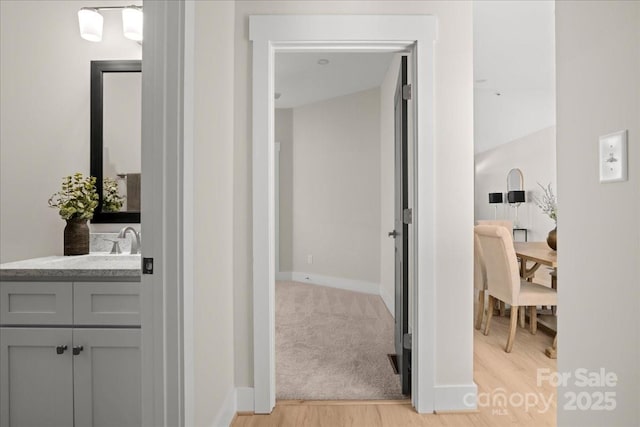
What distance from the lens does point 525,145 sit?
6.13 metres

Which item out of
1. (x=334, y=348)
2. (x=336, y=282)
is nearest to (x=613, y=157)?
(x=334, y=348)

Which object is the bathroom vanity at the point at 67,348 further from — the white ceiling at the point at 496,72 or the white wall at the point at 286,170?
the white wall at the point at 286,170

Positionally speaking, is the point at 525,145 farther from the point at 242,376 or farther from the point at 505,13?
the point at 242,376

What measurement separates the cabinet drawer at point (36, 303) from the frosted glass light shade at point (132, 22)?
144cm

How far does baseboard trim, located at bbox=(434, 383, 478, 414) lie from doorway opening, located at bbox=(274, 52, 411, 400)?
386mm

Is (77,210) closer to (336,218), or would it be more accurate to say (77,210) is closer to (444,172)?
(444,172)

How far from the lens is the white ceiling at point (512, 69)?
3.45 metres

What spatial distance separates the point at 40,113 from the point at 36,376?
142cm

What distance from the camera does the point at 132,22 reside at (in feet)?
7.13

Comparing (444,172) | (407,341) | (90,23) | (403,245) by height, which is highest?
(90,23)

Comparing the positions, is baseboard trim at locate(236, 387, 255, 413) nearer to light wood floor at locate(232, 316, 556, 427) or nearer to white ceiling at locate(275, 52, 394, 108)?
light wood floor at locate(232, 316, 556, 427)

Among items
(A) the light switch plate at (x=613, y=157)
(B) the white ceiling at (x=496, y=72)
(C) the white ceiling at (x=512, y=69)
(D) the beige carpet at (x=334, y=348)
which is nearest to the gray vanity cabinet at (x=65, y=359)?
(D) the beige carpet at (x=334, y=348)

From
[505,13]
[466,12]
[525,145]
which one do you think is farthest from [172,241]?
[525,145]

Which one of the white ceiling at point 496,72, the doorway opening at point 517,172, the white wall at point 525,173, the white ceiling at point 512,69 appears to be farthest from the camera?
the white wall at point 525,173
